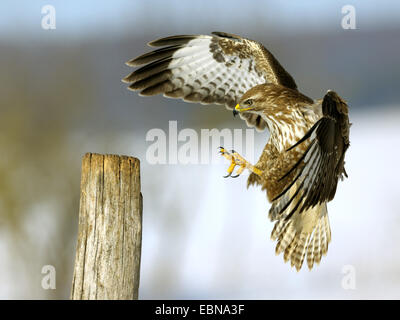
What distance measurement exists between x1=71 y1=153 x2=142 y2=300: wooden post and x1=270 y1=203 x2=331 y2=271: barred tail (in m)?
1.21

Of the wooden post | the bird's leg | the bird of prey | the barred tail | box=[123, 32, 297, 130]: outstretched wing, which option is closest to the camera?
the wooden post

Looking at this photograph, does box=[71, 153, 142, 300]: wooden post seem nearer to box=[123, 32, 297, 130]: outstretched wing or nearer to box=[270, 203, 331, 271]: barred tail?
box=[270, 203, 331, 271]: barred tail

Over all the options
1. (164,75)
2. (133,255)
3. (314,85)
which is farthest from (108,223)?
(314,85)

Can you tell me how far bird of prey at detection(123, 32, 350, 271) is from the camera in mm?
2867

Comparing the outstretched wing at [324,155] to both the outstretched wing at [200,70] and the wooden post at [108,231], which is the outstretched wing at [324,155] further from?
the outstretched wing at [200,70]

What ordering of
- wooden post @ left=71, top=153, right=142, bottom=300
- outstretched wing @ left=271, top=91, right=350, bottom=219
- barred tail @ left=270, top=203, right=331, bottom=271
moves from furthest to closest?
barred tail @ left=270, top=203, right=331, bottom=271
outstretched wing @ left=271, top=91, right=350, bottom=219
wooden post @ left=71, top=153, right=142, bottom=300

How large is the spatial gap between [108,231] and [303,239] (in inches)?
56.7

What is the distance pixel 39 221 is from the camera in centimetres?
521

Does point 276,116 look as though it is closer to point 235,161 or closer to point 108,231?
point 235,161

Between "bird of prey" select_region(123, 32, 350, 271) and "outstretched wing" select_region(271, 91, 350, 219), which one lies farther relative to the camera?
"bird of prey" select_region(123, 32, 350, 271)

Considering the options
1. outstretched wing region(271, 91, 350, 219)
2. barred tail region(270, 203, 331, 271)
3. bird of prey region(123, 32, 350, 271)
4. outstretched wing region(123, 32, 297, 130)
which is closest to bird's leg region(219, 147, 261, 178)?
bird of prey region(123, 32, 350, 271)

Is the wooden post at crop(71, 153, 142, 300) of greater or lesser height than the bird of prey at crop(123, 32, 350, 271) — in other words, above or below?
below
